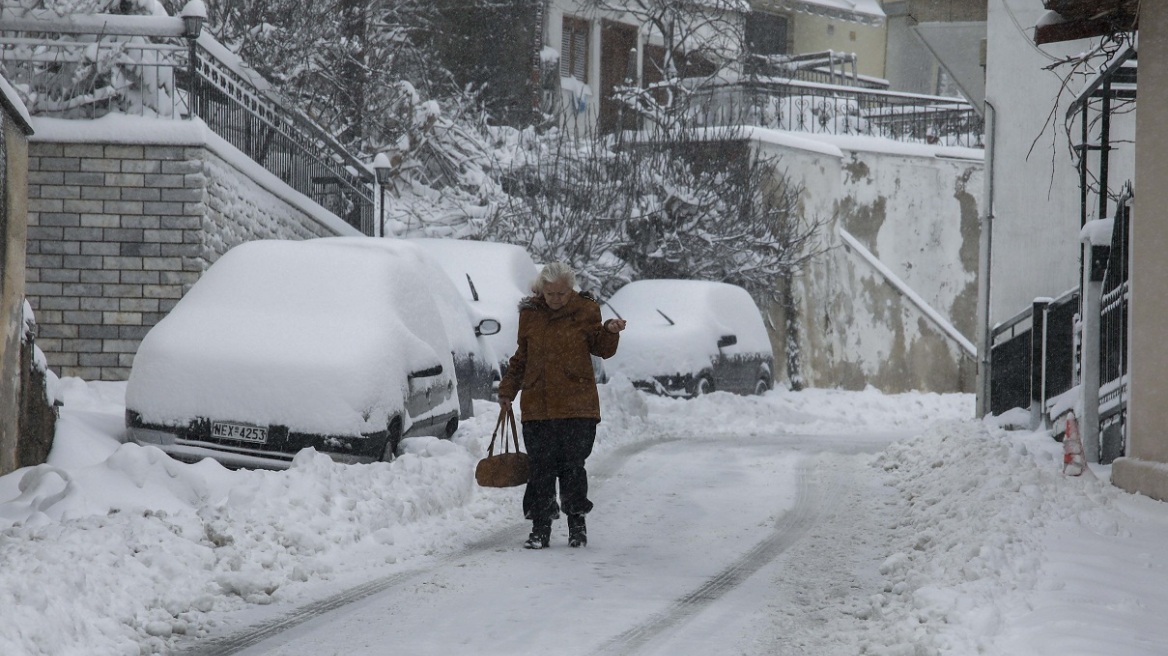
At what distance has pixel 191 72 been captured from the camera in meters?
14.7

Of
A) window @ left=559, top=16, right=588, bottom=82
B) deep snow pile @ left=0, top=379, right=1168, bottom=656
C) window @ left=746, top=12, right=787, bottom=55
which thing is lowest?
deep snow pile @ left=0, top=379, right=1168, bottom=656

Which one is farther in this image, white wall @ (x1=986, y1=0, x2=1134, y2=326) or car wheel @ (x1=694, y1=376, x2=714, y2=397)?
car wheel @ (x1=694, y1=376, x2=714, y2=397)

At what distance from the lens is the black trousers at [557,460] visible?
783 cm

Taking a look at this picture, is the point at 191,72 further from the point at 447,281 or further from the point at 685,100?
the point at 685,100

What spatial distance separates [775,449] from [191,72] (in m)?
7.19

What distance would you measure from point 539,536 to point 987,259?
10.8m

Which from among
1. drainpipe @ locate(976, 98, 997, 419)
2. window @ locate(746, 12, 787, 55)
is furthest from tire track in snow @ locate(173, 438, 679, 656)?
window @ locate(746, 12, 787, 55)

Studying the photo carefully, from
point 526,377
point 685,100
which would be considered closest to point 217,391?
point 526,377

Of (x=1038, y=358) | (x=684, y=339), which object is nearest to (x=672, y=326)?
(x=684, y=339)

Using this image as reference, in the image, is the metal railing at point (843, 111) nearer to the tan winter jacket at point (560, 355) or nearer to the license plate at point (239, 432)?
the license plate at point (239, 432)

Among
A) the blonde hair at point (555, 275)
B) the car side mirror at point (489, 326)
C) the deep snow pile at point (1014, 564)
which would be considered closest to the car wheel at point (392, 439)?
the blonde hair at point (555, 275)

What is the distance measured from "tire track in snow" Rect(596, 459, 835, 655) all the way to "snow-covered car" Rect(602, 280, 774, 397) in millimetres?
6571

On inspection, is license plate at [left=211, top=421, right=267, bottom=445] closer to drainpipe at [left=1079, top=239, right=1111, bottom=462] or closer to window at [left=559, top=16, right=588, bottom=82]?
drainpipe at [left=1079, top=239, right=1111, bottom=462]

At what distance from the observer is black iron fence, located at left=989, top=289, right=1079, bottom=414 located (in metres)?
12.7
